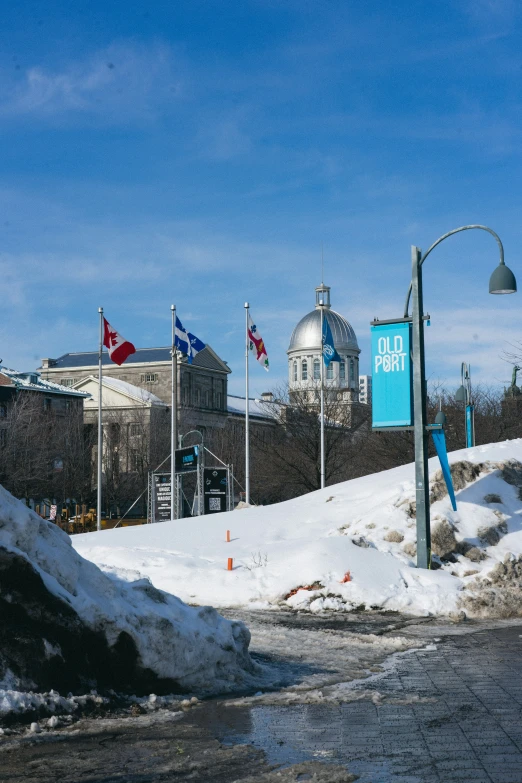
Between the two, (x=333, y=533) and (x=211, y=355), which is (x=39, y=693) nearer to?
(x=333, y=533)

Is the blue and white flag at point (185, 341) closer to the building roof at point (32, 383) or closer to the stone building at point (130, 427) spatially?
the stone building at point (130, 427)

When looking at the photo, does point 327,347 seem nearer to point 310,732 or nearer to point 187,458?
point 187,458

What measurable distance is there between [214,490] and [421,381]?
15770 millimetres

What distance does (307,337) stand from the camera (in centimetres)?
13225

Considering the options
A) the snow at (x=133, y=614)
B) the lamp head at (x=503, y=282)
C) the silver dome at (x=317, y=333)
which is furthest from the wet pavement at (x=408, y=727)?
the silver dome at (x=317, y=333)

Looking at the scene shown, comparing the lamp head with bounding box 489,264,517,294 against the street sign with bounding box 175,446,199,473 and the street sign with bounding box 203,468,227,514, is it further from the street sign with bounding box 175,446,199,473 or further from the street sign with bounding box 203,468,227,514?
the street sign with bounding box 175,446,199,473

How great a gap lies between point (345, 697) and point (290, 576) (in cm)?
767

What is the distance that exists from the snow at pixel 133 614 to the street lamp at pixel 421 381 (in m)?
8.28

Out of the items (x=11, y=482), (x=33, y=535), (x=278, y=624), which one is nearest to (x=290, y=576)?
(x=278, y=624)

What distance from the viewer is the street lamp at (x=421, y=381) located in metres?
16.8

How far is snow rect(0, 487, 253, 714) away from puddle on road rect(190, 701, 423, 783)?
0.51 meters

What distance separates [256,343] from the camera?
3841 cm

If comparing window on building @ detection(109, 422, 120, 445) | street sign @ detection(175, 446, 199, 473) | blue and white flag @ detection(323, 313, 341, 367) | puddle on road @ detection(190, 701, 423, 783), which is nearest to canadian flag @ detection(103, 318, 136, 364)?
street sign @ detection(175, 446, 199, 473)

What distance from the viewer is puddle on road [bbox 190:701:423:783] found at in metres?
6.18
